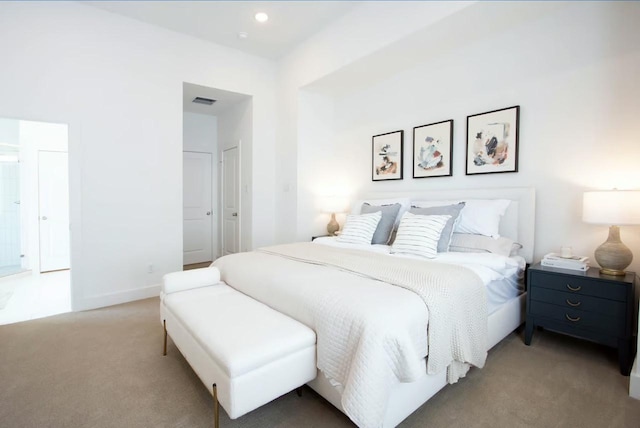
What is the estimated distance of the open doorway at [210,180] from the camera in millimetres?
4969

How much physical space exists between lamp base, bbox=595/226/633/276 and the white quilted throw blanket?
1001 millimetres

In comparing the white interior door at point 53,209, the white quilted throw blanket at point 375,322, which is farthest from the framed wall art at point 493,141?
the white interior door at point 53,209

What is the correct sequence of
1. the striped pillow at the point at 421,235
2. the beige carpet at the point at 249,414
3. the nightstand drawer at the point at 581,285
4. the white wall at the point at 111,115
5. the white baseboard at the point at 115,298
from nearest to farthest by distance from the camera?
the beige carpet at the point at 249,414 → the nightstand drawer at the point at 581,285 → the striped pillow at the point at 421,235 → the white wall at the point at 111,115 → the white baseboard at the point at 115,298

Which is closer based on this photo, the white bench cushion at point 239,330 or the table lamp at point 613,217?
the white bench cushion at point 239,330

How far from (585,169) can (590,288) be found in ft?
3.29

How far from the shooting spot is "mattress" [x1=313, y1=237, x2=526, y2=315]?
215cm

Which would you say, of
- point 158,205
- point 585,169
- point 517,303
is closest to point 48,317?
point 158,205

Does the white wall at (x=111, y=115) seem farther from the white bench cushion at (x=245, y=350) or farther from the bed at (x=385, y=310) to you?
the white bench cushion at (x=245, y=350)

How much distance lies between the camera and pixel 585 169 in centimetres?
248

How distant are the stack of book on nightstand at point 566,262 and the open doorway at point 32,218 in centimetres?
443

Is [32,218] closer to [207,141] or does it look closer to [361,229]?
[207,141]

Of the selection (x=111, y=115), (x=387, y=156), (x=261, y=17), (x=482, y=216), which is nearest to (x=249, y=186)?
(x=111, y=115)

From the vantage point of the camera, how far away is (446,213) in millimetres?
2746

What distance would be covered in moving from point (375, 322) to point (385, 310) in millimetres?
98
